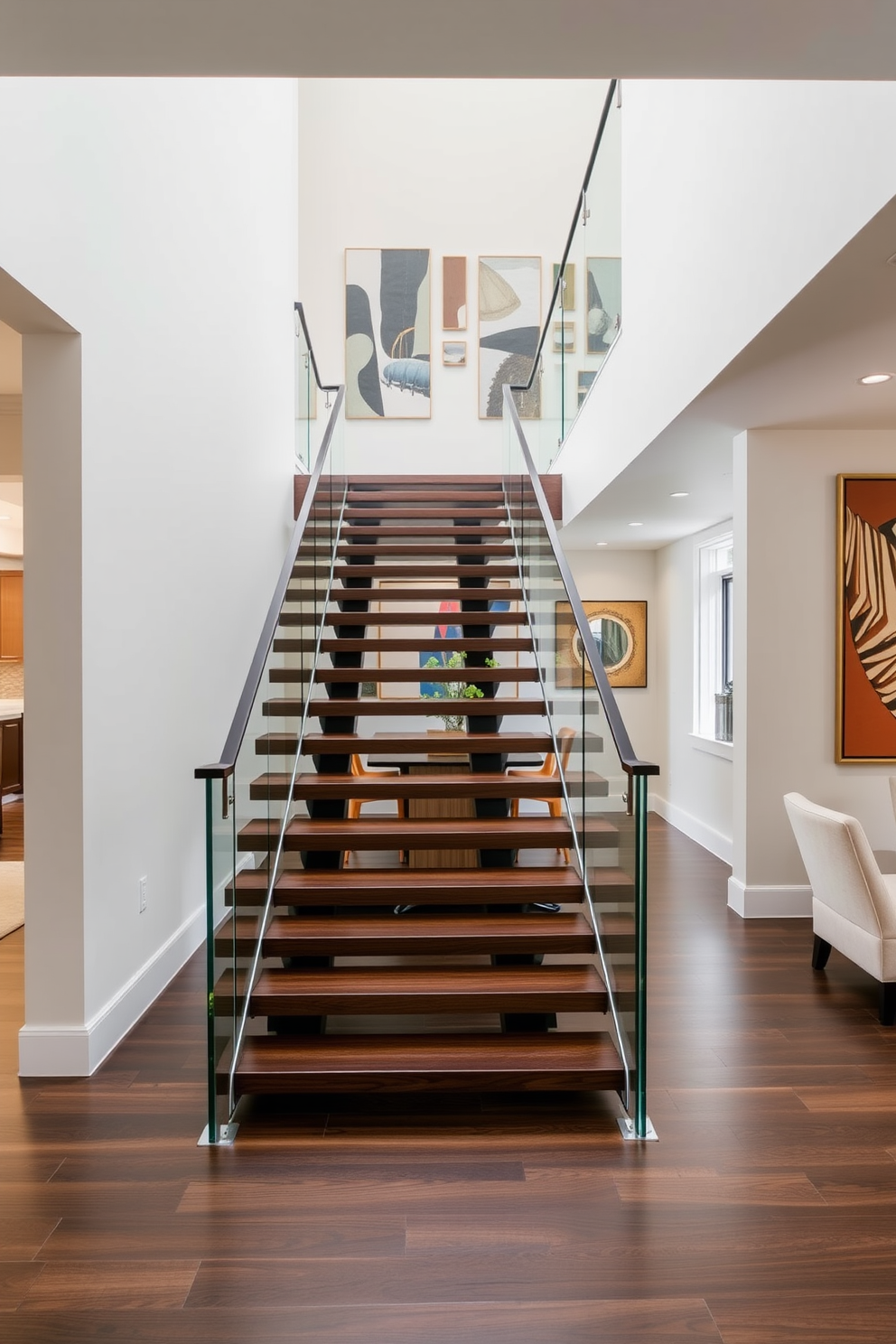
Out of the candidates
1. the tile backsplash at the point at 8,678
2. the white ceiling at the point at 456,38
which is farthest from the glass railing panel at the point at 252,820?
the tile backsplash at the point at 8,678

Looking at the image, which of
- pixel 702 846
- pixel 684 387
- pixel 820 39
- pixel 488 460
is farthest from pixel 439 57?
pixel 488 460

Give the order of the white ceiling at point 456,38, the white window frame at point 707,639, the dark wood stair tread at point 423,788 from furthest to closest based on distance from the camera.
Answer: the white window frame at point 707,639 → the dark wood stair tread at point 423,788 → the white ceiling at point 456,38

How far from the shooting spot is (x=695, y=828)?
752 cm

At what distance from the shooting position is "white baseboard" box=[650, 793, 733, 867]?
21.9ft

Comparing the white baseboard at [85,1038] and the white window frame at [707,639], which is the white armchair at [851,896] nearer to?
the white baseboard at [85,1038]

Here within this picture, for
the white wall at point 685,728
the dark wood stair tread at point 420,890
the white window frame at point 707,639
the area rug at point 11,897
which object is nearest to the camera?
the dark wood stair tread at point 420,890

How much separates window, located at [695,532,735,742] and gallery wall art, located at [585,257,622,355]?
1937 millimetres

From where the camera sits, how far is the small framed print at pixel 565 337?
22.1 ft

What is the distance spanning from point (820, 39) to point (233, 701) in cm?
417

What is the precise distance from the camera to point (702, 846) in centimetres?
716

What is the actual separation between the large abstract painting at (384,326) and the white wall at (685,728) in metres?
3.07

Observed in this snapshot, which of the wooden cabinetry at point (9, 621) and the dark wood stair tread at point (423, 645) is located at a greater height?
A: the wooden cabinetry at point (9, 621)

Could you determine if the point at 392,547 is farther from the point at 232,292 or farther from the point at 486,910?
the point at 486,910

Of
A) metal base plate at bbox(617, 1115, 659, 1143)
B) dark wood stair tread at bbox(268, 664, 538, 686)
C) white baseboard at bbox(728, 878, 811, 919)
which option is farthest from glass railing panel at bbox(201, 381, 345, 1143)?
white baseboard at bbox(728, 878, 811, 919)
